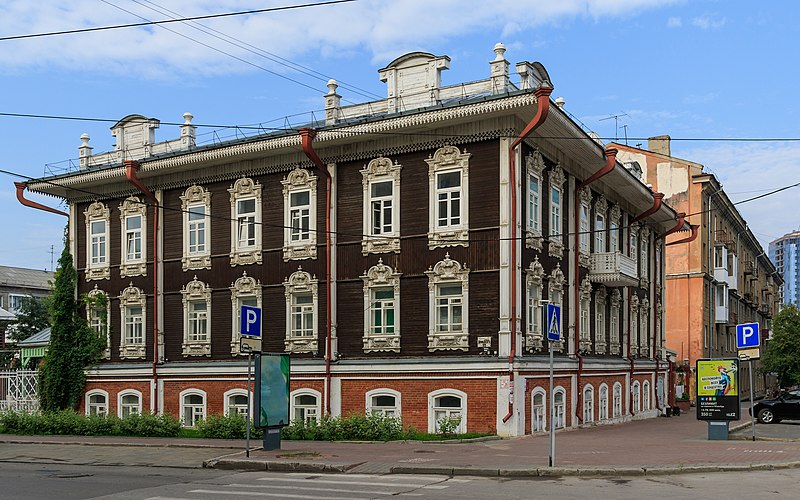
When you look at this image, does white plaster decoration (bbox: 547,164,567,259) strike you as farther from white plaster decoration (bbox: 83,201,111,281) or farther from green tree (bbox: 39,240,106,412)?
green tree (bbox: 39,240,106,412)

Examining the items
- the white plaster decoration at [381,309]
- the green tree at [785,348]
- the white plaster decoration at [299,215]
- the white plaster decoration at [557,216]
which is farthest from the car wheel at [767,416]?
the green tree at [785,348]

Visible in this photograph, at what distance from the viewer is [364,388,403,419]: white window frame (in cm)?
2851

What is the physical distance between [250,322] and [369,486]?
6.21 m

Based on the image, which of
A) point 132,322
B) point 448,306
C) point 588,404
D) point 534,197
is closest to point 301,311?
point 448,306

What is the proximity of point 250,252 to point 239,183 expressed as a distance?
2637mm

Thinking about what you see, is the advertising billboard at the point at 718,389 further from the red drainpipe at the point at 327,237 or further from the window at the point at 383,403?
the red drainpipe at the point at 327,237

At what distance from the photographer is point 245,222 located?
33.0 meters

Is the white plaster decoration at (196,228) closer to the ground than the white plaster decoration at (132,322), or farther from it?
farther from it

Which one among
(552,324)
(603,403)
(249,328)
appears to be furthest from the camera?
(603,403)

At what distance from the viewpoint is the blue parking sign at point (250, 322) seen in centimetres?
2084

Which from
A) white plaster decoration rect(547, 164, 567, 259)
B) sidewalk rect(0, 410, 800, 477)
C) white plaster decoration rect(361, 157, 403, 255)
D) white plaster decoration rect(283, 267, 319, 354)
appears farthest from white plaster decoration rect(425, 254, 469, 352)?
white plaster decoration rect(283, 267, 319, 354)

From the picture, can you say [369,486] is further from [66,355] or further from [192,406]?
[66,355]

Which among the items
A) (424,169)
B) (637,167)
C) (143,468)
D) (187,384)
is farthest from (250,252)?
(637,167)

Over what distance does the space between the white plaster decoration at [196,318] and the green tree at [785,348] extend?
50167mm
